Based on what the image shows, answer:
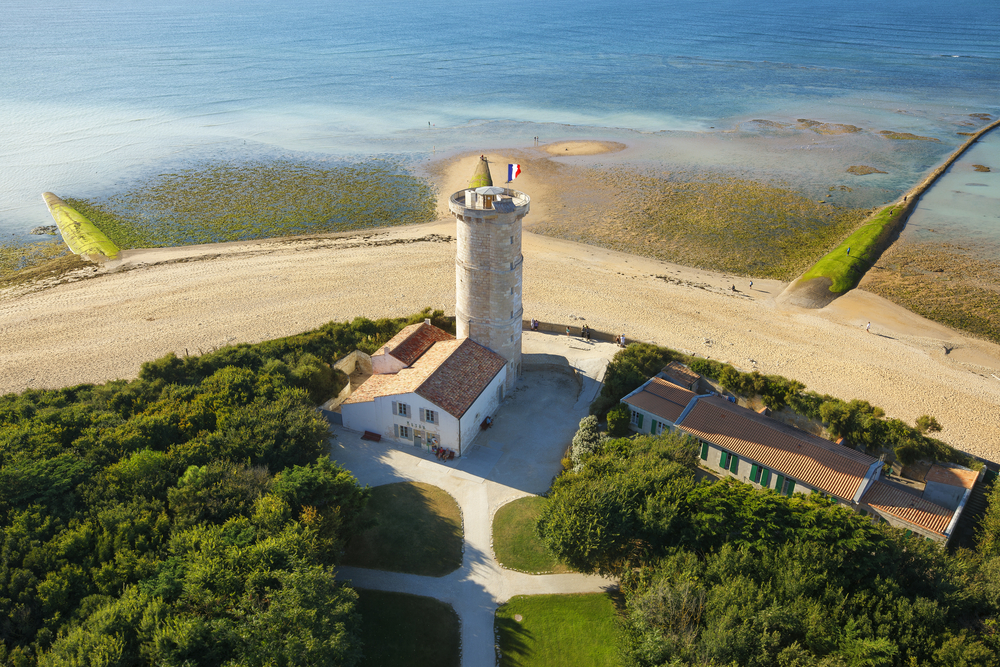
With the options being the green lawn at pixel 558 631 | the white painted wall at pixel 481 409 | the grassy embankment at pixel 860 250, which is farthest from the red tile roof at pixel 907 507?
the grassy embankment at pixel 860 250

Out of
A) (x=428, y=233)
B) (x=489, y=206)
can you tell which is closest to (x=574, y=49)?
(x=428, y=233)

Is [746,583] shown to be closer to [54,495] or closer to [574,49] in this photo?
[54,495]

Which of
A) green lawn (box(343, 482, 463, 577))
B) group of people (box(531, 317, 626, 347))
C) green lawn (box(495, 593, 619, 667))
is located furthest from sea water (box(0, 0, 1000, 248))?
green lawn (box(495, 593, 619, 667))

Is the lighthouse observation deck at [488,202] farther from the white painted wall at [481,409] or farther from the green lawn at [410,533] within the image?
the green lawn at [410,533]

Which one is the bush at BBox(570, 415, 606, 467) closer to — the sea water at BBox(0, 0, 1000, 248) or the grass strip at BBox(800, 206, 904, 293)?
the grass strip at BBox(800, 206, 904, 293)

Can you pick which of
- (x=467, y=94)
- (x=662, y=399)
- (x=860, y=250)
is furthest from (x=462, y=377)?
(x=467, y=94)
